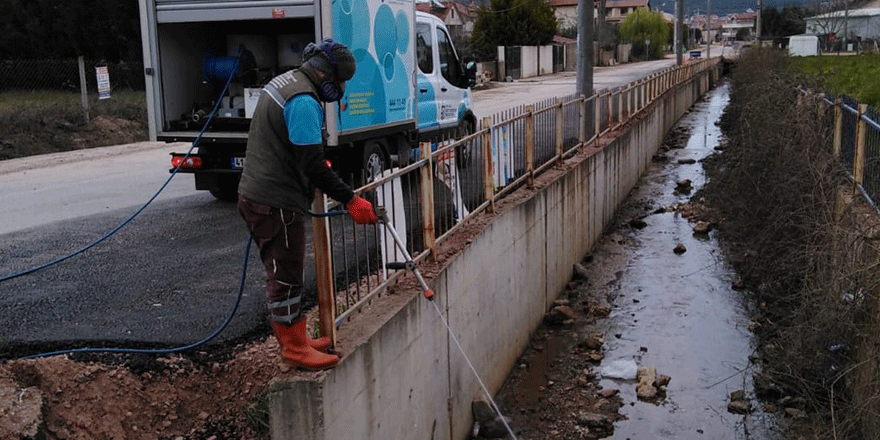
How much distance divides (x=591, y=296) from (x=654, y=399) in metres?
3.16

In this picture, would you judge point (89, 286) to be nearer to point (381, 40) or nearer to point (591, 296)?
point (381, 40)

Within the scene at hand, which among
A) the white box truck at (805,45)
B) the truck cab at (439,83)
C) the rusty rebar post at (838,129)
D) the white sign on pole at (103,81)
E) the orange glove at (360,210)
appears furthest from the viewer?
the white box truck at (805,45)

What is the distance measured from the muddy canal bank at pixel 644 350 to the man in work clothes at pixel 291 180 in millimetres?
3056

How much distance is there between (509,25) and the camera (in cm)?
5288

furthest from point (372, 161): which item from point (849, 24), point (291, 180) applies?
point (849, 24)

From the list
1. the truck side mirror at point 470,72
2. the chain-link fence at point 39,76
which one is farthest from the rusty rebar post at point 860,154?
the chain-link fence at point 39,76

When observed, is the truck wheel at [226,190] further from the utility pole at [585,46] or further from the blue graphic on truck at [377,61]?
the utility pole at [585,46]

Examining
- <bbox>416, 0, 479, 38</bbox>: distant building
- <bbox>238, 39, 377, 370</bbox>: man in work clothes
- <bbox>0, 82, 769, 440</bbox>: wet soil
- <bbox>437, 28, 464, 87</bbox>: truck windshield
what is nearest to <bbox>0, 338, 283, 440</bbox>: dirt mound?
<bbox>0, 82, 769, 440</bbox>: wet soil

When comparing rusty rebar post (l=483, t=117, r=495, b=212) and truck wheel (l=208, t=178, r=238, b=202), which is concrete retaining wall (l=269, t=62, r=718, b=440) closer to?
rusty rebar post (l=483, t=117, r=495, b=212)

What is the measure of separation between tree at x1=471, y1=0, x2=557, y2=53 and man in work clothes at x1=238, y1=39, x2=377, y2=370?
159 feet

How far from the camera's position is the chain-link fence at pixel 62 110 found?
19172 mm

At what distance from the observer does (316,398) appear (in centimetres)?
430

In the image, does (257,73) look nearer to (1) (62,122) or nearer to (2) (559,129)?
(2) (559,129)

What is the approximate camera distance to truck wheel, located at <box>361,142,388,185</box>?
1025 cm
